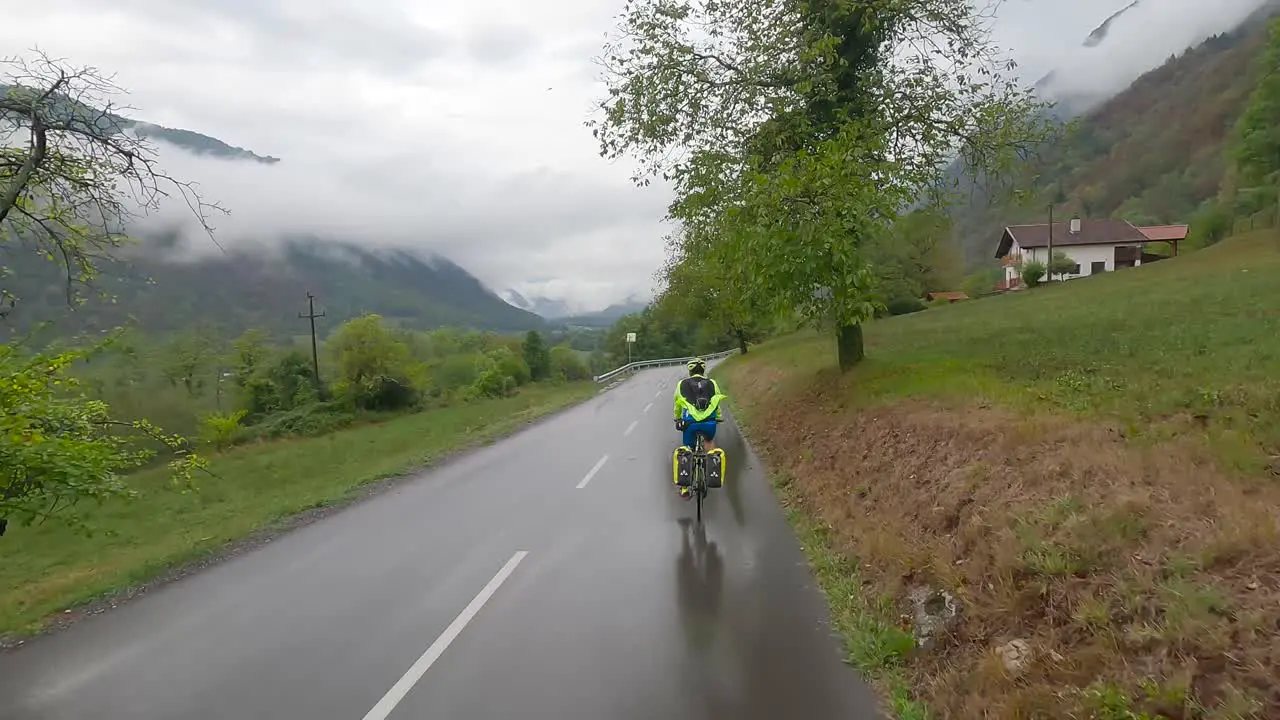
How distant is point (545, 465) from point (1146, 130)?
456 feet

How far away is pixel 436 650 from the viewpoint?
5043 mm

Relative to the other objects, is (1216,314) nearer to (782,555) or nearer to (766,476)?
(766,476)

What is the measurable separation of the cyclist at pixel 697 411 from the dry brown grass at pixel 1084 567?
2.07 m

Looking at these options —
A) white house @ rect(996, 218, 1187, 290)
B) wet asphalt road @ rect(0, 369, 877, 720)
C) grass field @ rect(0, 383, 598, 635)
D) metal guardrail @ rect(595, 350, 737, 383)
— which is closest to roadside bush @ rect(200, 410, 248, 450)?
grass field @ rect(0, 383, 598, 635)

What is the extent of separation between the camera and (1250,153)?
5028 cm

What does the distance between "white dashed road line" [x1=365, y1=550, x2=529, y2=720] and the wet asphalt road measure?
20 mm

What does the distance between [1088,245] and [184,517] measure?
74261mm

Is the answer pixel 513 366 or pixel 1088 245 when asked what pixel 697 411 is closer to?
pixel 513 366

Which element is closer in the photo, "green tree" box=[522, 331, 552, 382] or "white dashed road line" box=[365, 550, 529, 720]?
"white dashed road line" box=[365, 550, 529, 720]

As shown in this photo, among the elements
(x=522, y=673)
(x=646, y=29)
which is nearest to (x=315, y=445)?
(x=646, y=29)

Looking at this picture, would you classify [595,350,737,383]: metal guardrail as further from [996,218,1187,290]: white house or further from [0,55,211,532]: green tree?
[0,55,211,532]: green tree

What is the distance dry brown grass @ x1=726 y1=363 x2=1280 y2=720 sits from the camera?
10.9 feet

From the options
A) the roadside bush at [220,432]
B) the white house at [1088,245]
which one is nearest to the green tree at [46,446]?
the roadside bush at [220,432]

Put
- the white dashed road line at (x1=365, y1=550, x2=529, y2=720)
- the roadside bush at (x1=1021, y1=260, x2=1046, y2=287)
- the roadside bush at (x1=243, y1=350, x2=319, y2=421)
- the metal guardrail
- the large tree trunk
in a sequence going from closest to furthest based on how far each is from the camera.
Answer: the white dashed road line at (x1=365, y1=550, x2=529, y2=720) < the large tree trunk < the roadside bush at (x1=243, y1=350, x2=319, y2=421) < the metal guardrail < the roadside bush at (x1=1021, y1=260, x2=1046, y2=287)
